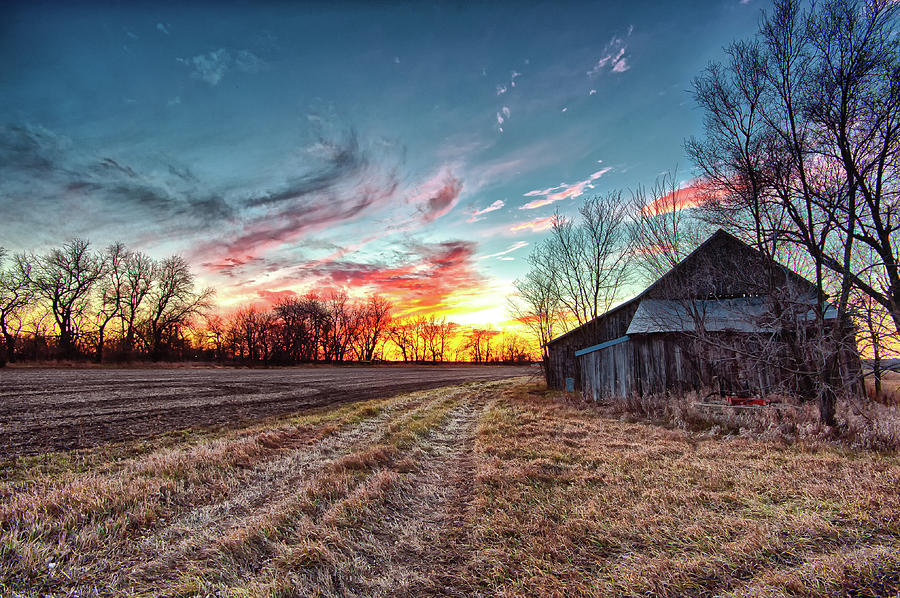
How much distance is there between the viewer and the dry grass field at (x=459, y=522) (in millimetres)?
3021

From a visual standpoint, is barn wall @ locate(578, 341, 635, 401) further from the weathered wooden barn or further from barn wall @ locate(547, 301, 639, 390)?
barn wall @ locate(547, 301, 639, 390)

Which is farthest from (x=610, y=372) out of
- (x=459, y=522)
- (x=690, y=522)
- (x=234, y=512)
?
(x=234, y=512)

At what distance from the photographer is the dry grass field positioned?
3021 mm

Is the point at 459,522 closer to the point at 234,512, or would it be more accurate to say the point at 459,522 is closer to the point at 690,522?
the point at 690,522

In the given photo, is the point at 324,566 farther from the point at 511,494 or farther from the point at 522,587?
the point at 511,494

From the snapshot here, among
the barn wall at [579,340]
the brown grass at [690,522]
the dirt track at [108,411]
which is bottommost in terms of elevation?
the dirt track at [108,411]

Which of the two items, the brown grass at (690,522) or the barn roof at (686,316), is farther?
the barn roof at (686,316)

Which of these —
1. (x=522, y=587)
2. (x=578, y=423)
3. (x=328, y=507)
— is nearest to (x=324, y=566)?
(x=328, y=507)

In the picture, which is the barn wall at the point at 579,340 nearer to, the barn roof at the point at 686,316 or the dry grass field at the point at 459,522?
the barn roof at the point at 686,316

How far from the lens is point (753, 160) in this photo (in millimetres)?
9047

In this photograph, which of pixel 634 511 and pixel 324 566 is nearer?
pixel 324 566

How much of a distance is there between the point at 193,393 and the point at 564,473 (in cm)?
1837

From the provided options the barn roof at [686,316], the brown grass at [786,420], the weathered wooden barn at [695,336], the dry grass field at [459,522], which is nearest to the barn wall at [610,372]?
the weathered wooden barn at [695,336]

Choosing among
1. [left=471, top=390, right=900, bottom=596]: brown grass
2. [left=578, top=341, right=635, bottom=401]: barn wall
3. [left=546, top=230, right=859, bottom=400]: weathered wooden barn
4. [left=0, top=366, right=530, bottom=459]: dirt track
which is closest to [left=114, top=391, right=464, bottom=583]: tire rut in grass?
[left=471, top=390, right=900, bottom=596]: brown grass
